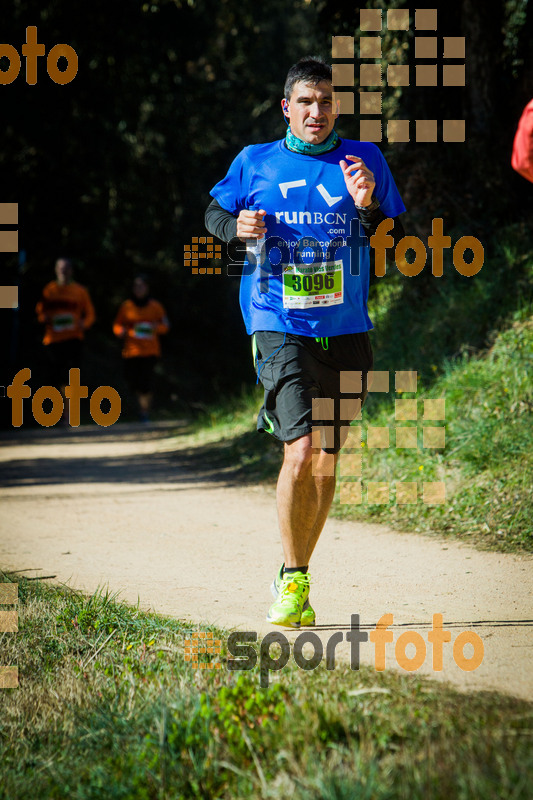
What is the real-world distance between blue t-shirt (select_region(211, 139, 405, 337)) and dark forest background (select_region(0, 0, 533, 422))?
13.7 feet

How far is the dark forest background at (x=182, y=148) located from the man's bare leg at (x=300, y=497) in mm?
4358

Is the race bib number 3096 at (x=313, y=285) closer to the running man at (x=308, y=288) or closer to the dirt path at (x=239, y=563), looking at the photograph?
the running man at (x=308, y=288)

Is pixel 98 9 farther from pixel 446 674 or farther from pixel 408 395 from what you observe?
pixel 446 674

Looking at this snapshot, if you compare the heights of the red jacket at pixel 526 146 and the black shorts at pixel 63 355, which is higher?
the red jacket at pixel 526 146

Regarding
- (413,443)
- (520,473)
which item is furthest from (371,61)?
(520,473)

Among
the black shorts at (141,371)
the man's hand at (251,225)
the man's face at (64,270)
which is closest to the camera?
the man's hand at (251,225)

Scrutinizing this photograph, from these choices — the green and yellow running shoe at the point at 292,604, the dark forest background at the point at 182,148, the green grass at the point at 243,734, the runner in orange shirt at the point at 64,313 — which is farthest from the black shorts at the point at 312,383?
the runner in orange shirt at the point at 64,313

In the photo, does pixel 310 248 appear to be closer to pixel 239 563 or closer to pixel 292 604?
pixel 292 604

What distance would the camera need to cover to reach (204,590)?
4.62 metres

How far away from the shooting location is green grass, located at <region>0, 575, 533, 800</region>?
227 centimetres

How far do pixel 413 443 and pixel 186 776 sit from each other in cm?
483

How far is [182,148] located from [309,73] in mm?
14065

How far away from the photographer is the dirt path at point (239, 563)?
3.86 m

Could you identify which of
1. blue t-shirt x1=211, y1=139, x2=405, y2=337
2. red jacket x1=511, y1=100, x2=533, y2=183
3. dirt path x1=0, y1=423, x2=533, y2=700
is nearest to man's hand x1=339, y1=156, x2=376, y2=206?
blue t-shirt x1=211, y1=139, x2=405, y2=337
